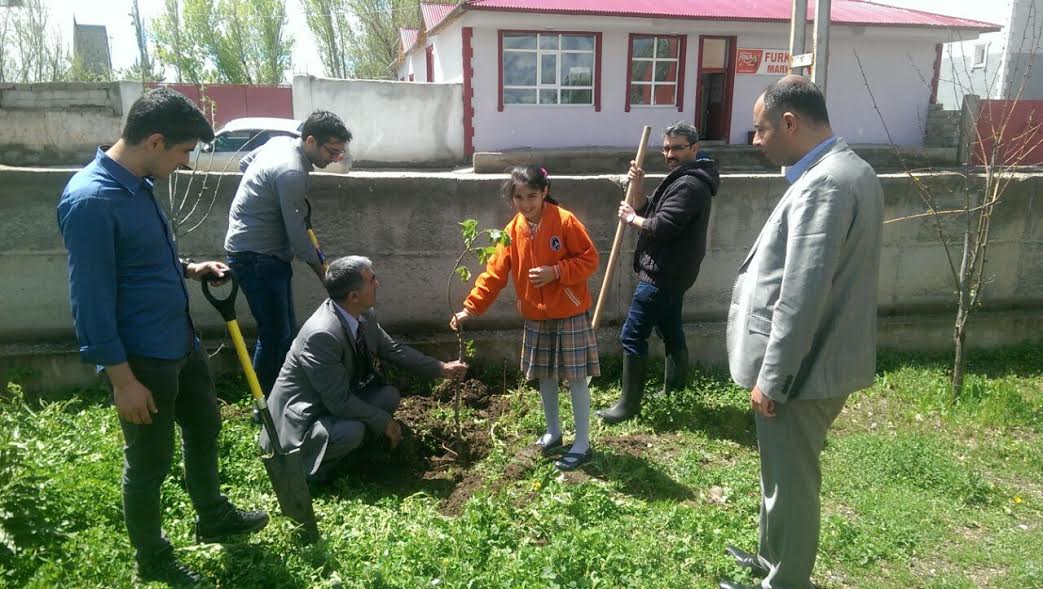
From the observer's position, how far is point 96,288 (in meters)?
2.41

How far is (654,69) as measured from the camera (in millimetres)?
17031

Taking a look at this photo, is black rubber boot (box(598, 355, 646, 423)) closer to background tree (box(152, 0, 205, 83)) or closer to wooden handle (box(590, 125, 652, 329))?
wooden handle (box(590, 125, 652, 329))

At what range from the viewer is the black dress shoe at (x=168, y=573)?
2801 mm

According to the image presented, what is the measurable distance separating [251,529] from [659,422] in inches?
97.6

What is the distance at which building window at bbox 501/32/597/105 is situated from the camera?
16.3m

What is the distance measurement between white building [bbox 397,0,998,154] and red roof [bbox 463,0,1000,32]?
0.03 m

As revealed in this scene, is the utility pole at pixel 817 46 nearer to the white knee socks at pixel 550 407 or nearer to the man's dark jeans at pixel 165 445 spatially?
the white knee socks at pixel 550 407

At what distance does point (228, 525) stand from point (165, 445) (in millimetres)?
614

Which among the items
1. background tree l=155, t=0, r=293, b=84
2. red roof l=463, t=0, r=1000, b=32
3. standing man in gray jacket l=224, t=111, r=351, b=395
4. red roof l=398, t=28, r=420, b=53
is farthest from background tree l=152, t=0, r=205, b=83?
standing man in gray jacket l=224, t=111, r=351, b=395

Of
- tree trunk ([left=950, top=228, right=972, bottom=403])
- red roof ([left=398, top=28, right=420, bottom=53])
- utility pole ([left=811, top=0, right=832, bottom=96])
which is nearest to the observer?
tree trunk ([left=950, top=228, right=972, bottom=403])

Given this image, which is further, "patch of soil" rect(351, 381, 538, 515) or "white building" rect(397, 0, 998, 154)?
"white building" rect(397, 0, 998, 154)

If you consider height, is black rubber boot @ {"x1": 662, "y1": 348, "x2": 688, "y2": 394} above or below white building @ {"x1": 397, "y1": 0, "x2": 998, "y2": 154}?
below

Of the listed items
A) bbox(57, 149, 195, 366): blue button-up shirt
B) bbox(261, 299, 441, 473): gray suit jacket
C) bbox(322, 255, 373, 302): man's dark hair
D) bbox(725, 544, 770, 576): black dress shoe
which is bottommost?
bbox(725, 544, 770, 576): black dress shoe

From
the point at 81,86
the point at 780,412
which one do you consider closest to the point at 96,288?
the point at 780,412
